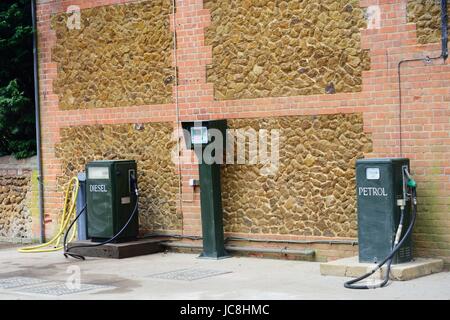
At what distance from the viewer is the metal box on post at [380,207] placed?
1114cm

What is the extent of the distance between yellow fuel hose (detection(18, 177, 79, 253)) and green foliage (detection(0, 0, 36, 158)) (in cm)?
154

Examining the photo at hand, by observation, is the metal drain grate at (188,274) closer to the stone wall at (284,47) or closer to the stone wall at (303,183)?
the stone wall at (303,183)

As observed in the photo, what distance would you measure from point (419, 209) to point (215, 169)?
3.29 m

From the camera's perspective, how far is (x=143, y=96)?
1485 centimetres

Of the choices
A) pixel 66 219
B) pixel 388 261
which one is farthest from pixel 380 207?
pixel 66 219

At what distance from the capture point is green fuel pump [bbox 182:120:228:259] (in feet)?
44.1

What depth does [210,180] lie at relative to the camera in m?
13.5

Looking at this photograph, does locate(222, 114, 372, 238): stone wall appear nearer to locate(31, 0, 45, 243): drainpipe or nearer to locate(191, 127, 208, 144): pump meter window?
locate(191, 127, 208, 144): pump meter window

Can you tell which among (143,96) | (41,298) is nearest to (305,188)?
(143,96)

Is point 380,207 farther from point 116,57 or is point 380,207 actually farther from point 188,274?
point 116,57

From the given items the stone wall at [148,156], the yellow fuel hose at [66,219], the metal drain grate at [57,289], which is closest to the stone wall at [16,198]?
the yellow fuel hose at [66,219]

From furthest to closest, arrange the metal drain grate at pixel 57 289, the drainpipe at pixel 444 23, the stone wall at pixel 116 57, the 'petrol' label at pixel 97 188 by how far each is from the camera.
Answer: the stone wall at pixel 116 57, the 'petrol' label at pixel 97 188, the drainpipe at pixel 444 23, the metal drain grate at pixel 57 289

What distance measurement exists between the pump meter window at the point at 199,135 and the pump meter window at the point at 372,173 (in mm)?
2968

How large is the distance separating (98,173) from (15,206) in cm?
335
